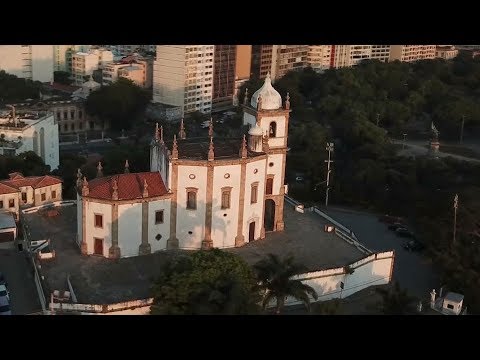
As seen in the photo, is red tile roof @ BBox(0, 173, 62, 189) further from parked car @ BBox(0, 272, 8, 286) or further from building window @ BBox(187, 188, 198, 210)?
building window @ BBox(187, 188, 198, 210)

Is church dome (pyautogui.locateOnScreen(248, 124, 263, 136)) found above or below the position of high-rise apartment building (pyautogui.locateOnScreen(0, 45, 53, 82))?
above

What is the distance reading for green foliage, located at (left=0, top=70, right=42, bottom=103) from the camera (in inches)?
2339

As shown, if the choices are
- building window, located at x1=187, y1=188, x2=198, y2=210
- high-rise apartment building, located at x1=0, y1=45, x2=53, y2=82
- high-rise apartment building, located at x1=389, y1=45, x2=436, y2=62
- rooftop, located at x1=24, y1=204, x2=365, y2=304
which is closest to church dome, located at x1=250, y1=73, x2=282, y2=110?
building window, located at x1=187, y1=188, x2=198, y2=210

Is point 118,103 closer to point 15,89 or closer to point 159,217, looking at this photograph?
point 15,89

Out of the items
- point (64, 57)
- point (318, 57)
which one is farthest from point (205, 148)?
point (318, 57)

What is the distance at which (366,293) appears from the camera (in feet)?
84.7

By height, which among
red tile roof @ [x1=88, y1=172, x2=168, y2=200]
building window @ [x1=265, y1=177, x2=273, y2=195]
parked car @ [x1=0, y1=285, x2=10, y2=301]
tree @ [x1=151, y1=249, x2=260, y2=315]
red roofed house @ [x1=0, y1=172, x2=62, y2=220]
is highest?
red tile roof @ [x1=88, y1=172, x2=168, y2=200]

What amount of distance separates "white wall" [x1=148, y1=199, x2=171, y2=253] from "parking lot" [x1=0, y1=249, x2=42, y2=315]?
4746 millimetres

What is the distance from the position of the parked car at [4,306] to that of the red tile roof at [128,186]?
4.74 metres

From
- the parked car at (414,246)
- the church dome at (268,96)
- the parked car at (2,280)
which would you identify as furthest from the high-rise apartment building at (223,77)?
the parked car at (2,280)

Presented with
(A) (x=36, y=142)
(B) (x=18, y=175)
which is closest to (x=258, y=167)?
(B) (x=18, y=175)

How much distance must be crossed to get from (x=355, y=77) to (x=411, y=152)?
45.0ft

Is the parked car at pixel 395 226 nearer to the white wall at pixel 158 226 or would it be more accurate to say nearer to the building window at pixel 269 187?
the building window at pixel 269 187

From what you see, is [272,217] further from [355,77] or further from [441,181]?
[355,77]
